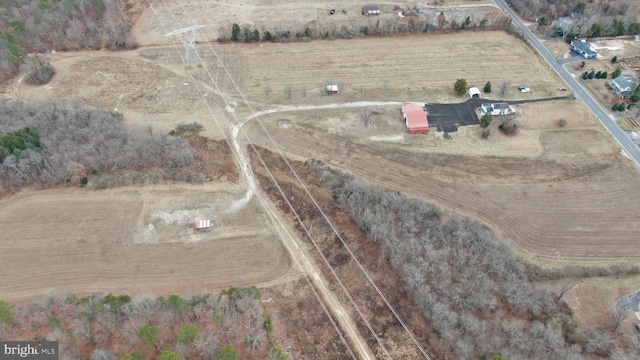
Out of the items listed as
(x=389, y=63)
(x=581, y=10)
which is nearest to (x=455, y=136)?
(x=389, y=63)

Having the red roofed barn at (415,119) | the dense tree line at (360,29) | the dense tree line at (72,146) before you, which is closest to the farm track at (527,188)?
the red roofed barn at (415,119)

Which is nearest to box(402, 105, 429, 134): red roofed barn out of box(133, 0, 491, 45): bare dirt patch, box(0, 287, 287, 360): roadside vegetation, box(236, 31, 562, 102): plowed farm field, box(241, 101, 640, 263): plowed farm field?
box(241, 101, 640, 263): plowed farm field

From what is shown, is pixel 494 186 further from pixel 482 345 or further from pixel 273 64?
pixel 273 64

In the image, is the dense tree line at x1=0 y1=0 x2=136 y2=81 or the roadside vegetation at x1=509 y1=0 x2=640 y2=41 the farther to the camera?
the roadside vegetation at x1=509 y1=0 x2=640 y2=41

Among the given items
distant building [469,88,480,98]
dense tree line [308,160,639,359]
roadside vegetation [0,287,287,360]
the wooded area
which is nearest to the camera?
roadside vegetation [0,287,287,360]

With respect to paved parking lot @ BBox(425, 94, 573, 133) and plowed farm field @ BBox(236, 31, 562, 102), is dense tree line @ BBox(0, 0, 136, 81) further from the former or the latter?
paved parking lot @ BBox(425, 94, 573, 133)

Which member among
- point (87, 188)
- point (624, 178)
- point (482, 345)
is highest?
point (87, 188)

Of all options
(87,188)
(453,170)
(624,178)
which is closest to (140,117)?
(87,188)
